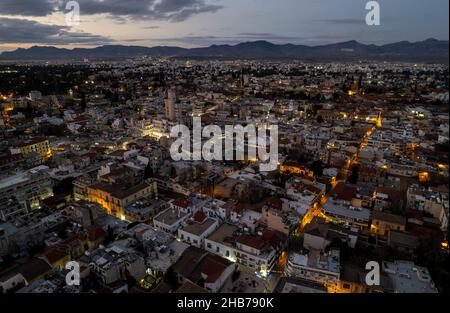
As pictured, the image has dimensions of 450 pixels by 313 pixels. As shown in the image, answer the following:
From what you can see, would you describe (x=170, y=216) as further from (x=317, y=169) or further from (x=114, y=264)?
(x=317, y=169)

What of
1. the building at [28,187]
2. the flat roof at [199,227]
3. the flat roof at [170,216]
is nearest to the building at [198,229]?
the flat roof at [199,227]

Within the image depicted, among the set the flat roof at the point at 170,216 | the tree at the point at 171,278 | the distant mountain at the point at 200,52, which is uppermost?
the distant mountain at the point at 200,52

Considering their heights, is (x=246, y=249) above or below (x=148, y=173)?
below

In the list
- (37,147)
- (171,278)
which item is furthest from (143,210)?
(37,147)

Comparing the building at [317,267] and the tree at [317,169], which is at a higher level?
the tree at [317,169]

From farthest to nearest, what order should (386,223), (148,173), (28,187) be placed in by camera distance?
(148,173), (28,187), (386,223)

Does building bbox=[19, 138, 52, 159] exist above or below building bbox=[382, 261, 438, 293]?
above

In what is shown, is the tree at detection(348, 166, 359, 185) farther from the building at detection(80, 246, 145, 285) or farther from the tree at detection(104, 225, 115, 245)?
the tree at detection(104, 225, 115, 245)

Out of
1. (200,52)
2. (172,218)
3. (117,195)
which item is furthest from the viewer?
(200,52)

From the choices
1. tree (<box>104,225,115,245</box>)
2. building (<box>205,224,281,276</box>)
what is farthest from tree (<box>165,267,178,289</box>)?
tree (<box>104,225,115,245</box>)

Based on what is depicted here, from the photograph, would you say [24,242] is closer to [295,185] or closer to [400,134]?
[295,185]

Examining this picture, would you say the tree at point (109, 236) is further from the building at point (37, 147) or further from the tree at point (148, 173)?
the building at point (37, 147)

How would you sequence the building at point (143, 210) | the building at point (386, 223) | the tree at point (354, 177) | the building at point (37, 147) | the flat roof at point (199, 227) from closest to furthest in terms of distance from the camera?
the flat roof at point (199, 227), the building at point (386, 223), the building at point (143, 210), the tree at point (354, 177), the building at point (37, 147)
